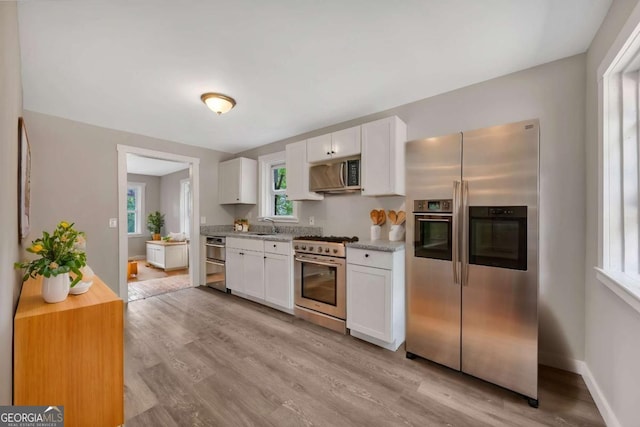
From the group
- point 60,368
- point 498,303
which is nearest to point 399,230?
point 498,303

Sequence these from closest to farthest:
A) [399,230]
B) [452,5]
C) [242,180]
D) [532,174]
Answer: [452,5], [532,174], [399,230], [242,180]

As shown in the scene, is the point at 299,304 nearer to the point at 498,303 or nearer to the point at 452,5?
the point at 498,303

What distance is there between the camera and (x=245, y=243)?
3.65 meters

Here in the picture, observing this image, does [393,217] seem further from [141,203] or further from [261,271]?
[141,203]

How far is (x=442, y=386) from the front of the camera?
1849mm

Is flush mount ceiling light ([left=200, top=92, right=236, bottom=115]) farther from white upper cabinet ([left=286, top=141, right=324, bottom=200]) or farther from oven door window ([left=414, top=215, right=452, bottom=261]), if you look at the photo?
oven door window ([left=414, top=215, right=452, bottom=261])

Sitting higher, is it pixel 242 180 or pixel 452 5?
pixel 452 5

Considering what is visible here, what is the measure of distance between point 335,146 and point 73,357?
273cm

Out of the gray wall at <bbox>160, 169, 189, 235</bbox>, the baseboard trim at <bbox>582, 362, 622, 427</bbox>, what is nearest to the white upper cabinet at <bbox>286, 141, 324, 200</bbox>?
the baseboard trim at <bbox>582, 362, 622, 427</bbox>

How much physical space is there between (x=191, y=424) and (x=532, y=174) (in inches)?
103

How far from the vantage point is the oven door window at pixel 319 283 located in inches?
108

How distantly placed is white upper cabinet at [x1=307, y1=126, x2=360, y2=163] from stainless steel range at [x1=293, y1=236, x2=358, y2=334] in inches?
39.5

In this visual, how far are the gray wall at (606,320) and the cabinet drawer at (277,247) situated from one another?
2.65 meters
